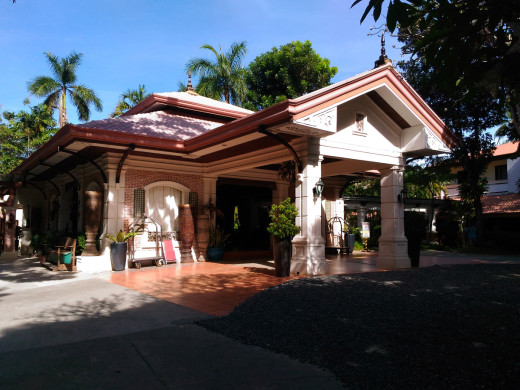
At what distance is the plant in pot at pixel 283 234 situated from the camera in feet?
29.5

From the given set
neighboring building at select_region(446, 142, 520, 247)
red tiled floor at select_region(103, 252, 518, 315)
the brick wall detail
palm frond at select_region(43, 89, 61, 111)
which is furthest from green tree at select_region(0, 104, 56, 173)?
neighboring building at select_region(446, 142, 520, 247)

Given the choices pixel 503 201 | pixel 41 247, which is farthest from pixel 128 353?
pixel 503 201

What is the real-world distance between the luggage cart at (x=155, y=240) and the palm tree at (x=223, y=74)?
14888mm

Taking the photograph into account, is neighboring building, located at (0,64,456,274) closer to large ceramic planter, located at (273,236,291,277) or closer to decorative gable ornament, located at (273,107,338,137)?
decorative gable ornament, located at (273,107,338,137)

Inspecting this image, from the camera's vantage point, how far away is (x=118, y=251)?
420 inches

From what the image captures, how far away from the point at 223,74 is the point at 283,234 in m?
18.2

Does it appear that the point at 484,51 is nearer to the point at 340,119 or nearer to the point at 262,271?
the point at 340,119

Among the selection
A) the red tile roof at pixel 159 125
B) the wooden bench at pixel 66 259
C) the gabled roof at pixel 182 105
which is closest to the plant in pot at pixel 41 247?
the wooden bench at pixel 66 259

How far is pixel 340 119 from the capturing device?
10164mm

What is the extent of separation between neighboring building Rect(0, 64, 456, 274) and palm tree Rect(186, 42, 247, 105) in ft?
34.3

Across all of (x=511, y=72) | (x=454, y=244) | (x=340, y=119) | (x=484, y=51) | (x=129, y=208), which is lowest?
(x=454, y=244)

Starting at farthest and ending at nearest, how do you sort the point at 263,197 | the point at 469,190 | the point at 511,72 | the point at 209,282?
the point at 469,190 → the point at 263,197 → the point at 209,282 → the point at 511,72

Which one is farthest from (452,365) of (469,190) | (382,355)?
(469,190)

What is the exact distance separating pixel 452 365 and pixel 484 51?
9.26ft
